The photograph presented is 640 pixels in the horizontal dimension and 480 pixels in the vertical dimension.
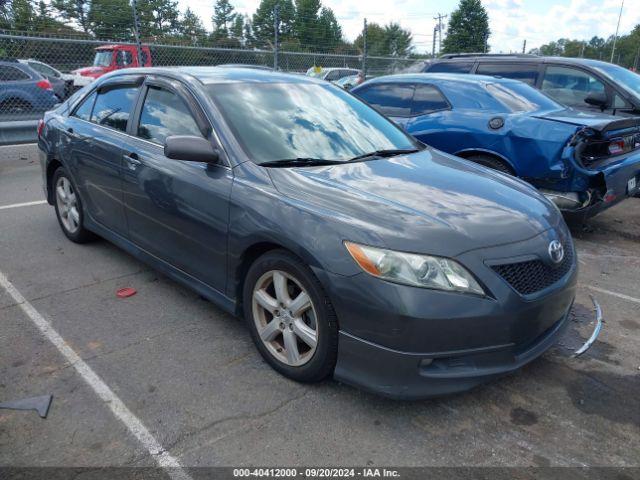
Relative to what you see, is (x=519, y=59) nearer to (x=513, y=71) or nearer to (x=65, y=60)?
(x=513, y=71)

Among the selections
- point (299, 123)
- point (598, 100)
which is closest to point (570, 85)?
point (598, 100)

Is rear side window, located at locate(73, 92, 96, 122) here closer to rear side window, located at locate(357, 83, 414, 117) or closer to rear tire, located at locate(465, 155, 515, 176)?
rear side window, located at locate(357, 83, 414, 117)

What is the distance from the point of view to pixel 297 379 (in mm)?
2861

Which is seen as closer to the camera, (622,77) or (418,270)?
(418,270)

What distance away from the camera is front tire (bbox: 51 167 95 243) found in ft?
15.7

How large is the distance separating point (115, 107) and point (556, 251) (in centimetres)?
348

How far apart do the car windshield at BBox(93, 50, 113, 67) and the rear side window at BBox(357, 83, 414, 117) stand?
12.3 meters

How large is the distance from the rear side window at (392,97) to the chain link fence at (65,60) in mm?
A: 5977

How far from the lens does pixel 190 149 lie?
3076 millimetres

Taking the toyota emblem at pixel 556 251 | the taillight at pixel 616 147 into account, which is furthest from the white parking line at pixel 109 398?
the taillight at pixel 616 147

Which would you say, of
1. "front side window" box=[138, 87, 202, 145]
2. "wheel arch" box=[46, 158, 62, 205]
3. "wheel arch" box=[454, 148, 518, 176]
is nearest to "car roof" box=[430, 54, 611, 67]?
"wheel arch" box=[454, 148, 518, 176]

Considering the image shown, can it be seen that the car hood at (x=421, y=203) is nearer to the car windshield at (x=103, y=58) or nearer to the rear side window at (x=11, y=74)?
the rear side window at (x=11, y=74)

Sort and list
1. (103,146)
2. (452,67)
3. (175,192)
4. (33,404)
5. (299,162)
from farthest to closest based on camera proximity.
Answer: (452,67) < (103,146) < (175,192) < (299,162) < (33,404)

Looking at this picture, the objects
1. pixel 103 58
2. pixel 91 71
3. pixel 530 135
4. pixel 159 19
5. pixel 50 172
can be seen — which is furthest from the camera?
pixel 91 71
